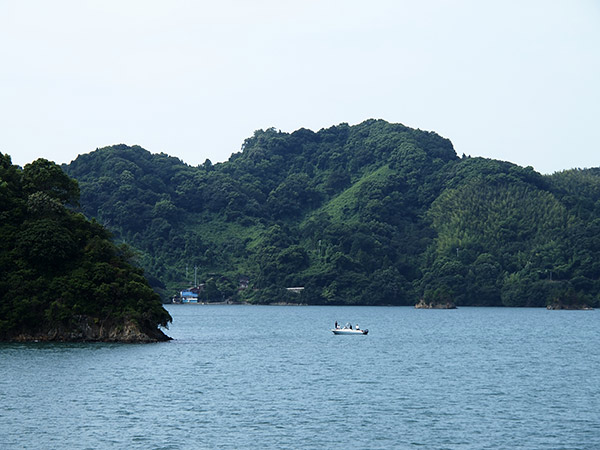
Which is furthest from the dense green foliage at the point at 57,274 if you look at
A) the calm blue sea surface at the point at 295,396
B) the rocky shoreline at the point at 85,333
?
the calm blue sea surface at the point at 295,396

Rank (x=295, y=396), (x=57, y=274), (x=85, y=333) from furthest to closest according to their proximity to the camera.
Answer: (x=57, y=274)
(x=85, y=333)
(x=295, y=396)

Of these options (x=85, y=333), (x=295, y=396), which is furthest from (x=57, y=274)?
(x=295, y=396)

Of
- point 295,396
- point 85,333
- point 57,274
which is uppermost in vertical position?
point 57,274

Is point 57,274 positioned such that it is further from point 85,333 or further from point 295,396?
point 295,396

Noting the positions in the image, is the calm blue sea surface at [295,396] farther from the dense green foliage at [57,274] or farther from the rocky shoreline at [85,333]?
the dense green foliage at [57,274]

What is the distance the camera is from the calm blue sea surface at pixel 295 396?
39.9m

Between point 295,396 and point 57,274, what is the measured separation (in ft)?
132

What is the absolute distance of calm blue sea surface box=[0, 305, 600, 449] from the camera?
3994 centimetres

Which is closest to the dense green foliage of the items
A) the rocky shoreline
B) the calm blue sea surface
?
the rocky shoreline

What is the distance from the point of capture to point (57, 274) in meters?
84.1

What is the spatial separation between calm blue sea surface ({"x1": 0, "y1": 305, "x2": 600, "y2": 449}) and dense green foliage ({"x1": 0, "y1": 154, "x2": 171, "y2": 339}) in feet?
12.8

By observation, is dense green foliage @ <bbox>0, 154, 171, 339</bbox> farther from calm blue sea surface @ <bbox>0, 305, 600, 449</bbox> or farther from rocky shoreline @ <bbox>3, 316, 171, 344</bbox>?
calm blue sea surface @ <bbox>0, 305, 600, 449</bbox>

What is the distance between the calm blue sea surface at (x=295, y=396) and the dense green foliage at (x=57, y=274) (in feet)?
12.8

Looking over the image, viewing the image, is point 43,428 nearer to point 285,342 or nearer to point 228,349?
point 228,349
